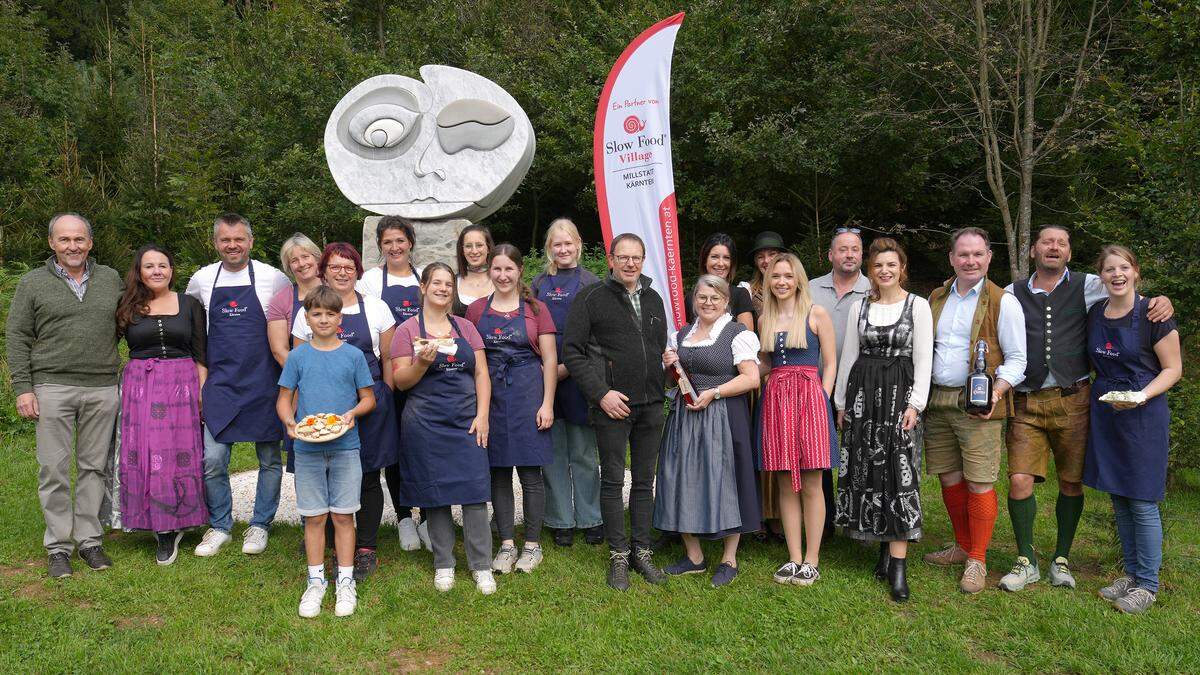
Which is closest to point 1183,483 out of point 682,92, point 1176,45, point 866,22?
point 1176,45

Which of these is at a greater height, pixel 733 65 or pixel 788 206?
pixel 733 65

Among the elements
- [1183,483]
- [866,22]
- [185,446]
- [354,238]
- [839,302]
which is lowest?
[1183,483]

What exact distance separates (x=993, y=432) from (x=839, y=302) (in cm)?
101

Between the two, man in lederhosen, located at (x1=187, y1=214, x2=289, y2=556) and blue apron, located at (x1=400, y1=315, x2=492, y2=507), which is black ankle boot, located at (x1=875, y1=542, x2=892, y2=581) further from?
man in lederhosen, located at (x1=187, y1=214, x2=289, y2=556)

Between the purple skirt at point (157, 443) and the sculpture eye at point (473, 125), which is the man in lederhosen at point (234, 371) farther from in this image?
the sculpture eye at point (473, 125)

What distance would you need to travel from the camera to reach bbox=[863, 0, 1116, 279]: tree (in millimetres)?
8414

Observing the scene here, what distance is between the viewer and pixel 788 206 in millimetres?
13508

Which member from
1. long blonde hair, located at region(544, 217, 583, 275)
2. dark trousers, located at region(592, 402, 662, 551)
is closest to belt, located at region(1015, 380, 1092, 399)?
dark trousers, located at region(592, 402, 662, 551)

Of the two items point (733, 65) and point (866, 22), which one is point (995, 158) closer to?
point (866, 22)

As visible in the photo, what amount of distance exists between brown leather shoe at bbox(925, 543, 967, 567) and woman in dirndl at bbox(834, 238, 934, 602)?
0.46 m

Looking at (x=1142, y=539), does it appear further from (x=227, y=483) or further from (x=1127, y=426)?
(x=227, y=483)

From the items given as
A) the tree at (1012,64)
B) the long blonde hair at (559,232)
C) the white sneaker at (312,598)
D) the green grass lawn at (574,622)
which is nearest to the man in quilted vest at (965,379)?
the green grass lawn at (574,622)

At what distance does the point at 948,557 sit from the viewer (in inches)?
163

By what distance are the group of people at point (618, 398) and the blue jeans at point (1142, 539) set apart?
1 centimetres
